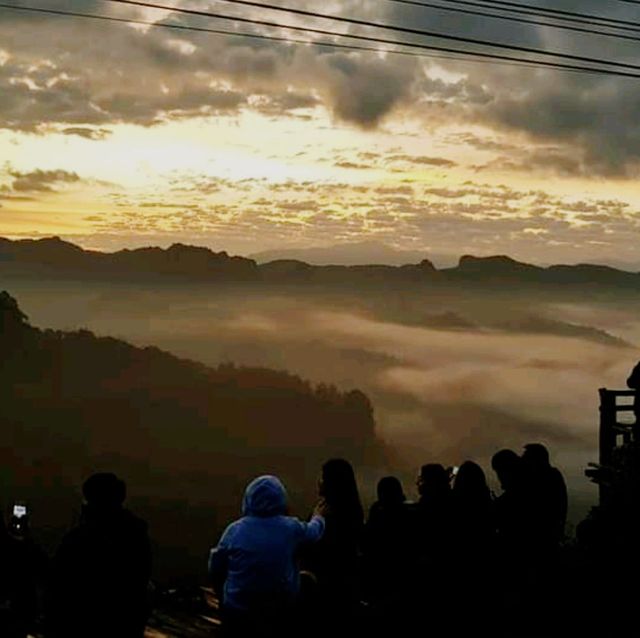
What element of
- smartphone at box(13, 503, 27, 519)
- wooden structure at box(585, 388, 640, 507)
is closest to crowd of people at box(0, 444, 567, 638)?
smartphone at box(13, 503, 27, 519)

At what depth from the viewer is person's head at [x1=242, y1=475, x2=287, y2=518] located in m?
7.19

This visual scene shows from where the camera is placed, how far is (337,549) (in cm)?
834

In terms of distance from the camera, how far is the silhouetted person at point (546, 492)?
9.62 meters

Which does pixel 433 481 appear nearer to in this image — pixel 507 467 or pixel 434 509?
pixel 434 509

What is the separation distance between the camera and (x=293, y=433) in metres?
158

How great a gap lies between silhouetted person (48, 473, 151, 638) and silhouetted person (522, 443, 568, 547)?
151 inches

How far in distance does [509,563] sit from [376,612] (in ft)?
3.94

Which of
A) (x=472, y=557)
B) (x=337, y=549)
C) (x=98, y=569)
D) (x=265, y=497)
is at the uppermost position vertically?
(x=265, y=497)

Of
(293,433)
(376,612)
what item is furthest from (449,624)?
(293,433)

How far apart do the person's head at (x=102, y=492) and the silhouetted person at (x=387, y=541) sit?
267 centimetres

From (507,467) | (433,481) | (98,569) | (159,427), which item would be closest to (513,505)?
(507,467)

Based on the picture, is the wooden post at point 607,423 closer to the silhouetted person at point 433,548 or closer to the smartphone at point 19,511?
the silhouetted person at point 433,548

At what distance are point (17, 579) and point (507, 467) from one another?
4070mm

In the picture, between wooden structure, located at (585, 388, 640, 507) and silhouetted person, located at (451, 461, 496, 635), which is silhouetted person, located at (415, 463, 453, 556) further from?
wooden structure, located at (585, 388, 640, 507)
